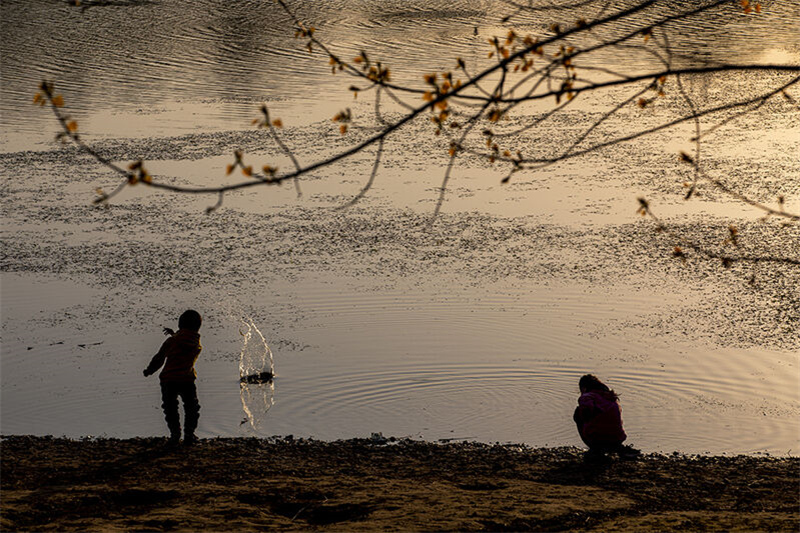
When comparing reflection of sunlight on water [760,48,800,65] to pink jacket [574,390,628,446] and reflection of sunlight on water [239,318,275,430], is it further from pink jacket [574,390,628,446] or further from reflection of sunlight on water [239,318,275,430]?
pink jacket [574,390,628,446]

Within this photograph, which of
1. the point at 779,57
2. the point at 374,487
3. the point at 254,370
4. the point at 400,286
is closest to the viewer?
the point at 374,487

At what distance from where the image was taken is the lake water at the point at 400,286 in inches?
346

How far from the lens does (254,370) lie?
9.41m

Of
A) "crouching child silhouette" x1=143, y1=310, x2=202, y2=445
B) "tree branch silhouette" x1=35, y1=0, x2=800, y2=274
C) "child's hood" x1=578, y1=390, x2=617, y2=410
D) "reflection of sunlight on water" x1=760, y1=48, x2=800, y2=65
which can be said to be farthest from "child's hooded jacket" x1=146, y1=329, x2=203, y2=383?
"reflection of sunlight on water" x1=760, y1=48, x2=800, y2=65

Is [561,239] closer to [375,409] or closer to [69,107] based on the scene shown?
[375,409]

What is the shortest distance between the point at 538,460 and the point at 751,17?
26.2 metres

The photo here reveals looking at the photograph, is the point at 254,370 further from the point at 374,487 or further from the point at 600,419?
the point at 600,419

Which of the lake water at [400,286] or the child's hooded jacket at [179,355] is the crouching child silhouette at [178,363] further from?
the lake water at [400,286]

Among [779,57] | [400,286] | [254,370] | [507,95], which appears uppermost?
[779,57]

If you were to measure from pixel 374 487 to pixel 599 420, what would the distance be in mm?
1725

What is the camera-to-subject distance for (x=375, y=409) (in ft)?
28.8

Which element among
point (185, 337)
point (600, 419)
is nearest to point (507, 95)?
point (600, 419)

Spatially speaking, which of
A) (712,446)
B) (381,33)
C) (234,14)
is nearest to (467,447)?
(712,446)

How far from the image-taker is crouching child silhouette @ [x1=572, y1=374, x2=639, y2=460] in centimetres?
736
